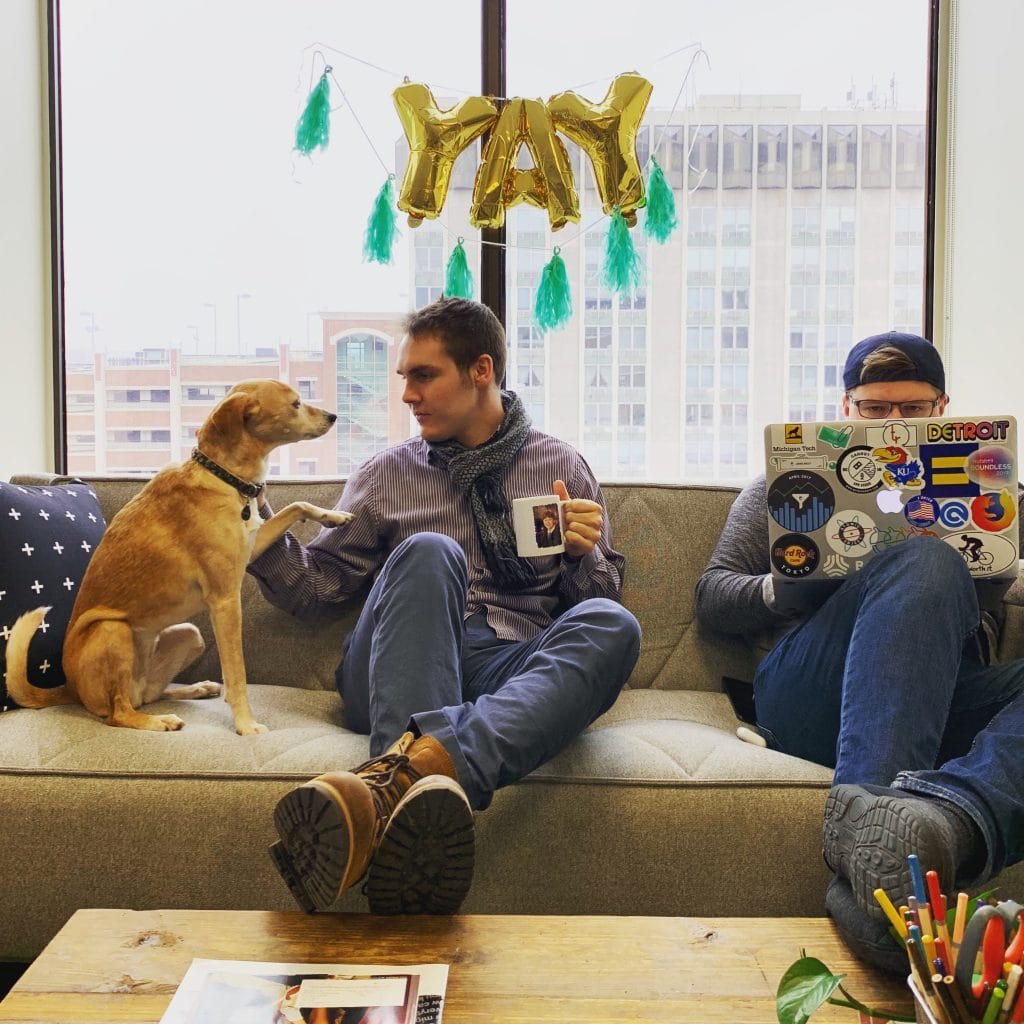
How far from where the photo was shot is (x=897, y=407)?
207 centimetres

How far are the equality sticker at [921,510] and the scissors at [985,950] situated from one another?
1.06 m

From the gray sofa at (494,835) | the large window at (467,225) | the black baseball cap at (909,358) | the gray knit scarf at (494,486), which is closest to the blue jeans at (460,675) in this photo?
the gray sofa at (494,835)

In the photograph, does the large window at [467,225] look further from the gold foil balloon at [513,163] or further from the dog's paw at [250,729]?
the dog's paw at [250,729]

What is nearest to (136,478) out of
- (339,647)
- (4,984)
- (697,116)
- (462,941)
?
(339,647)

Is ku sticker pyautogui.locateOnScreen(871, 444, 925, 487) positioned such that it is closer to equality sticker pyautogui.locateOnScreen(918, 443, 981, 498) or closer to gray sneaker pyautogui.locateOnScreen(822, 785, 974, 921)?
equality sticker pyautogui.locateOnScreen(918, 443, 981, 498)

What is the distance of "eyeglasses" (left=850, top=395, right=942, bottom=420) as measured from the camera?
2.07 metres

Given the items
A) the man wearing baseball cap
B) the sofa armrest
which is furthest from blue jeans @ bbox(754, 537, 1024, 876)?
the sofa armrest

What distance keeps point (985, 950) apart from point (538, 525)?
126cm

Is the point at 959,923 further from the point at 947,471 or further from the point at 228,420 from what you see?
the point at 228,420

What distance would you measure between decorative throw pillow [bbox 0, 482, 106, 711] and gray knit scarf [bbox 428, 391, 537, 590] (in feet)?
2.46

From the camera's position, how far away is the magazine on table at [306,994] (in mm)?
955

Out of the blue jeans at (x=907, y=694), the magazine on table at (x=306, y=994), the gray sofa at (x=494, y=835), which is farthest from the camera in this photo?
the gray sofa at (x=494, y=835)

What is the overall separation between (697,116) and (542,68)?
1.58ft

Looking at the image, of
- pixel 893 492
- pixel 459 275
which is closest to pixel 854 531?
pixel 893 492
